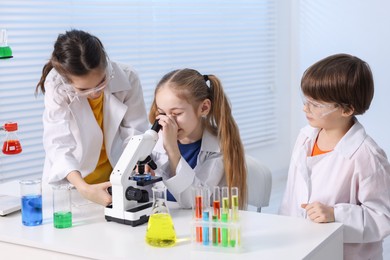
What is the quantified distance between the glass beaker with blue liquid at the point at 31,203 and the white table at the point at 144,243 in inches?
1.0

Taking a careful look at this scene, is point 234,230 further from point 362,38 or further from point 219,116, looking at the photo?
point 362,38

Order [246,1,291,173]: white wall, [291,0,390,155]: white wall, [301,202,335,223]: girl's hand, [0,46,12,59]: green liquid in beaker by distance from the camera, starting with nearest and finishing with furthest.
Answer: [301,202,335,223]: girl's hand → [0,46,12,59]: green liquid in beaker → [291,0,390,155]: white wall → [246,1,291,173]: white wall

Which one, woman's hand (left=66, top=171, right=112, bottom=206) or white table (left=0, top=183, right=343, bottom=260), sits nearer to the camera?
white table (left=0, top=183, right=343, bottom=260)

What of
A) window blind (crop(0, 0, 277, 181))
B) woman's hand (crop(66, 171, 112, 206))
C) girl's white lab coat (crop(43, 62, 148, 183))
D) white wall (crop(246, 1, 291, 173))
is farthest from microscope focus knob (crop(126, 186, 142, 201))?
white wall (crop(246, 1, 291, 173))

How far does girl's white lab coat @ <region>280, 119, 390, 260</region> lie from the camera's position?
1827 millimetres

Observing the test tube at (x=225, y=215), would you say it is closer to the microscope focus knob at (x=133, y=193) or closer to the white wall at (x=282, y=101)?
the microscope focus knob at (x=133, y=193)

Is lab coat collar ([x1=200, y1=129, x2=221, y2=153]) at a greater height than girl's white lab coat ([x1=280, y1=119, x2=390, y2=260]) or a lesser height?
greater

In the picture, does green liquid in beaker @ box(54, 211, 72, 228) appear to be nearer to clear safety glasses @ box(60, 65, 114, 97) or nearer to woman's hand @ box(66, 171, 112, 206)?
woman's hand @ box(66, 171, 112, 206)

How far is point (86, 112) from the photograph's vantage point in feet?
7.59

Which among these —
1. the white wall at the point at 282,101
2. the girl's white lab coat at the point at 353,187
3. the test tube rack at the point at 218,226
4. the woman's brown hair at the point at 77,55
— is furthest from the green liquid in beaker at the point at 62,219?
the white wall at the point at 282,101

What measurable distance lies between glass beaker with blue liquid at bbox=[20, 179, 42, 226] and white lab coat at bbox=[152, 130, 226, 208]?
429mm

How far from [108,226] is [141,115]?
0.71m

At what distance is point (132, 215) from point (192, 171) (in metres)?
0.33

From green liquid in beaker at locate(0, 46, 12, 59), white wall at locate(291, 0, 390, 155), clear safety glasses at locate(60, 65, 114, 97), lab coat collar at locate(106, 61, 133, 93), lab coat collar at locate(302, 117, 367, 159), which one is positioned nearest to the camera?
lab coat collar at locate(302, 117, 367, 159)
